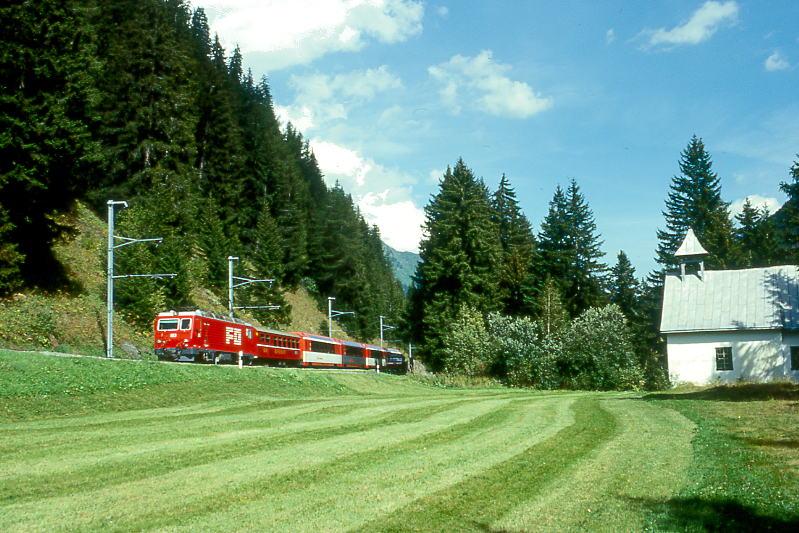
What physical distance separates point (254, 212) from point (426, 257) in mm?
22286

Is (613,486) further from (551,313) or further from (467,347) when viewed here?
(551,313)

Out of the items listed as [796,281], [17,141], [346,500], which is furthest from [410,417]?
[796,281]

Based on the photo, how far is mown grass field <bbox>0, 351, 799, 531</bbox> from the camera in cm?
798

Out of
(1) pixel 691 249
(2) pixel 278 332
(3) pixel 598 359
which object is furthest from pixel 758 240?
(2) pixel 278 332

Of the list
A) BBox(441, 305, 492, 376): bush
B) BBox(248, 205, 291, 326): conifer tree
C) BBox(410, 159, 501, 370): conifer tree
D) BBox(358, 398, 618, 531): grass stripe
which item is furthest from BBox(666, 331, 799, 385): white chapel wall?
BBox(358, 398, 618, 531): grass stripe

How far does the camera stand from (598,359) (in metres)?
44.9

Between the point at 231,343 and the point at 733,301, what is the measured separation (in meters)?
31.2

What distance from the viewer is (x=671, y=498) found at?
8.88 metres

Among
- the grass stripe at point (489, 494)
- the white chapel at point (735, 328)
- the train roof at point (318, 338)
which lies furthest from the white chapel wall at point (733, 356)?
the grass stripe at point (489, 494)

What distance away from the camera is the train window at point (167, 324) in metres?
39.4

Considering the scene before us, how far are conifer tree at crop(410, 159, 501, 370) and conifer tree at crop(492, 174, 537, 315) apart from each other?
4.68 metres

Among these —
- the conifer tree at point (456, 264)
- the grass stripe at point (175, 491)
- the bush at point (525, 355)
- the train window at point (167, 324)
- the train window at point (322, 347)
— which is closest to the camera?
the grass stripe at point (175, 491)

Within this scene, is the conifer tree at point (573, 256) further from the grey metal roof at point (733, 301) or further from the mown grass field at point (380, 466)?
the mown grass field at point (380, 466)

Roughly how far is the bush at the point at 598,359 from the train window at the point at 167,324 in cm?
2268
